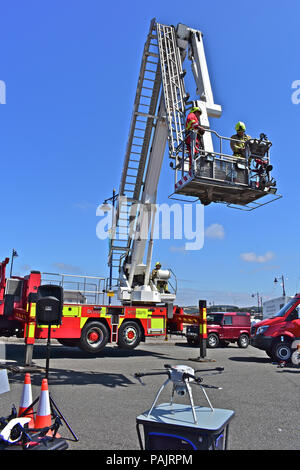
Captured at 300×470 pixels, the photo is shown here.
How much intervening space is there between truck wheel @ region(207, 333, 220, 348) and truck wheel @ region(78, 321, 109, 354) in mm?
7773

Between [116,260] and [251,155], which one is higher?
[251,155]

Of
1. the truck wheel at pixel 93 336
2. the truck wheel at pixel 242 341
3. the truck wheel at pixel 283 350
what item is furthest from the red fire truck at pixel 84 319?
the truck wheel at pixel 242 341

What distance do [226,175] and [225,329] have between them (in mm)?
12630

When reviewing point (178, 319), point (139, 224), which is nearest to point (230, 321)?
point (178, 319)

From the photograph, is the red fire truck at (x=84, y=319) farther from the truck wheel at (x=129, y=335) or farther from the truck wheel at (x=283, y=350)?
the truck wheel at (x=283, y=350)

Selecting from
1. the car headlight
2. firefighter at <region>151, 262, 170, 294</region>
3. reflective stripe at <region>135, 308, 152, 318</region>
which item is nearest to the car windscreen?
firefighter at <region>151, 262, 170, 294</region>

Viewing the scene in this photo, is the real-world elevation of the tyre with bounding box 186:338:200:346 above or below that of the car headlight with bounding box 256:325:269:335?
below

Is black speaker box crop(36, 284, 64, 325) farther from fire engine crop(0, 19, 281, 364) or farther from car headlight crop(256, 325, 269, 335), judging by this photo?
car headlight crop(256, 325, 269, 335)

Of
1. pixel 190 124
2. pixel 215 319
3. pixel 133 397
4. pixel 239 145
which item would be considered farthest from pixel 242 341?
pixel 190 124

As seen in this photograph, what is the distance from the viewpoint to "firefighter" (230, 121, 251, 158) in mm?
9211

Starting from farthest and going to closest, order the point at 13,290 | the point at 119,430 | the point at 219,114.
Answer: the point at 13,290 → the point at 219,114 → the point at 119,430

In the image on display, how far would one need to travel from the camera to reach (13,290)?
12352mm

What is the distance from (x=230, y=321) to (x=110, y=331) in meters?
8.75
